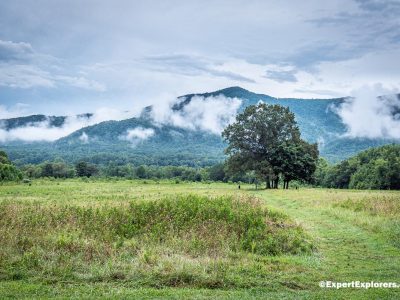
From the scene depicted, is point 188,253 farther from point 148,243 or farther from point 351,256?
point 351,256

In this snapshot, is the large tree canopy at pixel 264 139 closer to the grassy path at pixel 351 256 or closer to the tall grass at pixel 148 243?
the grassy path at pixel 351 256

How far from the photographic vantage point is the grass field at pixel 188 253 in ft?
33.2

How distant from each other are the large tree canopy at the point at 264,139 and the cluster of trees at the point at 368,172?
889 inches

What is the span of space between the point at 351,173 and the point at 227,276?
102903 mm

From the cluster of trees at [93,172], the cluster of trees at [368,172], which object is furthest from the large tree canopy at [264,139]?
the cluster of trees at [93,172]

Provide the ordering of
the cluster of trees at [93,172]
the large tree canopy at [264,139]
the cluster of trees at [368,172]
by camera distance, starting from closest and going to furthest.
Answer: the large tree canopy at [264,139] → the cluster of trees at [368,172] → the cluster of trees at [93,172]

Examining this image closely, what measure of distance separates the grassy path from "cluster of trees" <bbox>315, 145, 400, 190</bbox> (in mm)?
62485

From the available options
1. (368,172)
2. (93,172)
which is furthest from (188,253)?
(93,172)

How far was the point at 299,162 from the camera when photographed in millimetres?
61469

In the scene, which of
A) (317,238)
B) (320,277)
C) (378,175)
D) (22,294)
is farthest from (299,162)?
(22,294)

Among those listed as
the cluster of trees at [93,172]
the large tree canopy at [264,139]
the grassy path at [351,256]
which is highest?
the large tree canopy at [264,139]

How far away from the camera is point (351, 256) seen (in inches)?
543

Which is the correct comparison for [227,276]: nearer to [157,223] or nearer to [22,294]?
[22,294]

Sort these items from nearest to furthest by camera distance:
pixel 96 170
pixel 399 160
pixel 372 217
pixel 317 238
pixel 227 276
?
pixel 227 276 < pixel 317 238 < pixel 372 217 < pixel 399 160 < pixel 96 170
